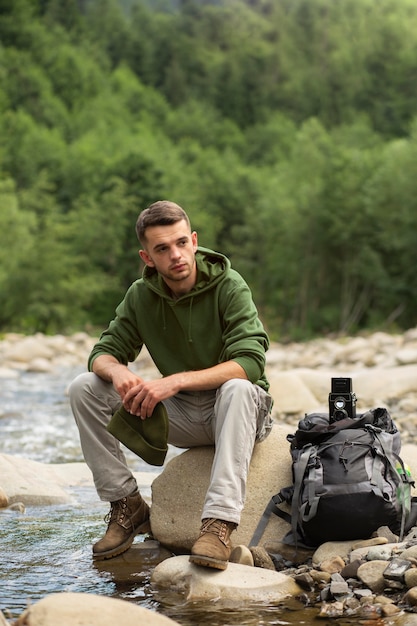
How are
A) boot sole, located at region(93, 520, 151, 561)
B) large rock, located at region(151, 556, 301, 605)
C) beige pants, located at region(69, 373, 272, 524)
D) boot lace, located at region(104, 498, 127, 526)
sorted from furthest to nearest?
boot lace, located at region(104, 498, 127, 526), boot sole, located at region(93, 520, 151, 561), beige pants, located at region(69, 373, 272, 524), large rock, located at region(151, 556, 301, 605)

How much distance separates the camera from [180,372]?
4355 mm

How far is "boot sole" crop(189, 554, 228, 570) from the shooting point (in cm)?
379

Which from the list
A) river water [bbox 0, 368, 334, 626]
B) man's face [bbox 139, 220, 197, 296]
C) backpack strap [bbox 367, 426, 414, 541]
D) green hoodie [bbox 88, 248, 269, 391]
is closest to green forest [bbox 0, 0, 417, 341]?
river water [bbox 0, 368, 334, 626]

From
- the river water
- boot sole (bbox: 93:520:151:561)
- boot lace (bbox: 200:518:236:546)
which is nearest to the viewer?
the river water

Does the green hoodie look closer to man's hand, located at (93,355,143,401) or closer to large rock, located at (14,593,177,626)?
man's hand, located at (93,355,143,401)

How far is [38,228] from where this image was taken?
148 ft

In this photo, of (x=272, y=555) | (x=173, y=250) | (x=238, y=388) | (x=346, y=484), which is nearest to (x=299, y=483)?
(x=346, y=484)

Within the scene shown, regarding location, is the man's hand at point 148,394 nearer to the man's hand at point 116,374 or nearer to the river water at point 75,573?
the man's hand at point 116,374

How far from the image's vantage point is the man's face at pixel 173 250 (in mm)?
4305

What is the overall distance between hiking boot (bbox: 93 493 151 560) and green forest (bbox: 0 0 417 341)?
3236 cm

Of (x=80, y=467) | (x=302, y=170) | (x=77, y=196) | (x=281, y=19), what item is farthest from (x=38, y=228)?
(x=281, y=19)

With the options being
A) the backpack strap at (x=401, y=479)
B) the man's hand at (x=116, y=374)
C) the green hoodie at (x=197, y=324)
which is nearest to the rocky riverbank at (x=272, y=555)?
the backpack strap at (x=401, y=479)

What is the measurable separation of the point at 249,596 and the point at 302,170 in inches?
1915

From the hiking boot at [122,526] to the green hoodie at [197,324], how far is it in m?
0.72
